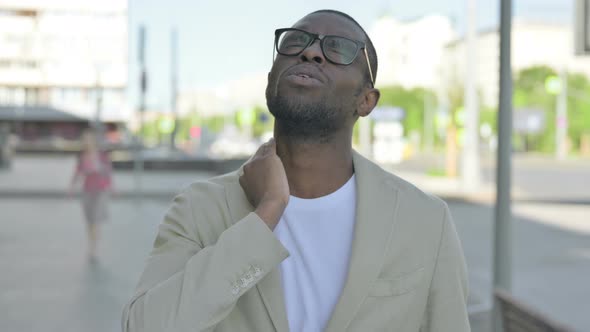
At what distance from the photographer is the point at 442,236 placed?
167 centimetres

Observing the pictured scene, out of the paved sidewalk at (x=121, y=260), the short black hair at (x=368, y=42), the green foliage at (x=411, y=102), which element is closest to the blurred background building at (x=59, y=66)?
the green foliage at (x=411, y=102)

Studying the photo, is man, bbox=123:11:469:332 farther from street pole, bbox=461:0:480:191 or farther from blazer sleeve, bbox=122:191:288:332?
street pole, bbox=461:0:480:191

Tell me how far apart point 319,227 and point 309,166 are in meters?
0.11

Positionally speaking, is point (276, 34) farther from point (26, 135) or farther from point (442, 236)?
point (26, 135)

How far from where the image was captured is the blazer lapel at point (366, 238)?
1.56 m

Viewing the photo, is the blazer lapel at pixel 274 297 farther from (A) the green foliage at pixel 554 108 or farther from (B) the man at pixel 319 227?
(A) the green foliage at pixel 554 108

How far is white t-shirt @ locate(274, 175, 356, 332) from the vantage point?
1.62 meters

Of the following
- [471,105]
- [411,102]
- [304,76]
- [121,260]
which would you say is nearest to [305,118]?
[304,76]

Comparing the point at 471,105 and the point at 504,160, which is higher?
the point at 471,105

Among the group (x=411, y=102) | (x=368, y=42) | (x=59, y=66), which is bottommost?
(x=368, y=42)

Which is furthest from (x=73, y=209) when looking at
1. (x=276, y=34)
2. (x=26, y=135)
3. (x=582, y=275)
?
(x=26, y=135)

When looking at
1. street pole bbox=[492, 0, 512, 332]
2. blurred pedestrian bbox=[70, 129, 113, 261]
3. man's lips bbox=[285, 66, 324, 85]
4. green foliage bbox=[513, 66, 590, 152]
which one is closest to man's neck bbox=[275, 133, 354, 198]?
man's lips bbox=[285, 66, 324, 85]

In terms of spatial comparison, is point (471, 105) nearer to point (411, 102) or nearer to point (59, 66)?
point (59, 66)

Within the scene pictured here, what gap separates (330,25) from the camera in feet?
5.66
